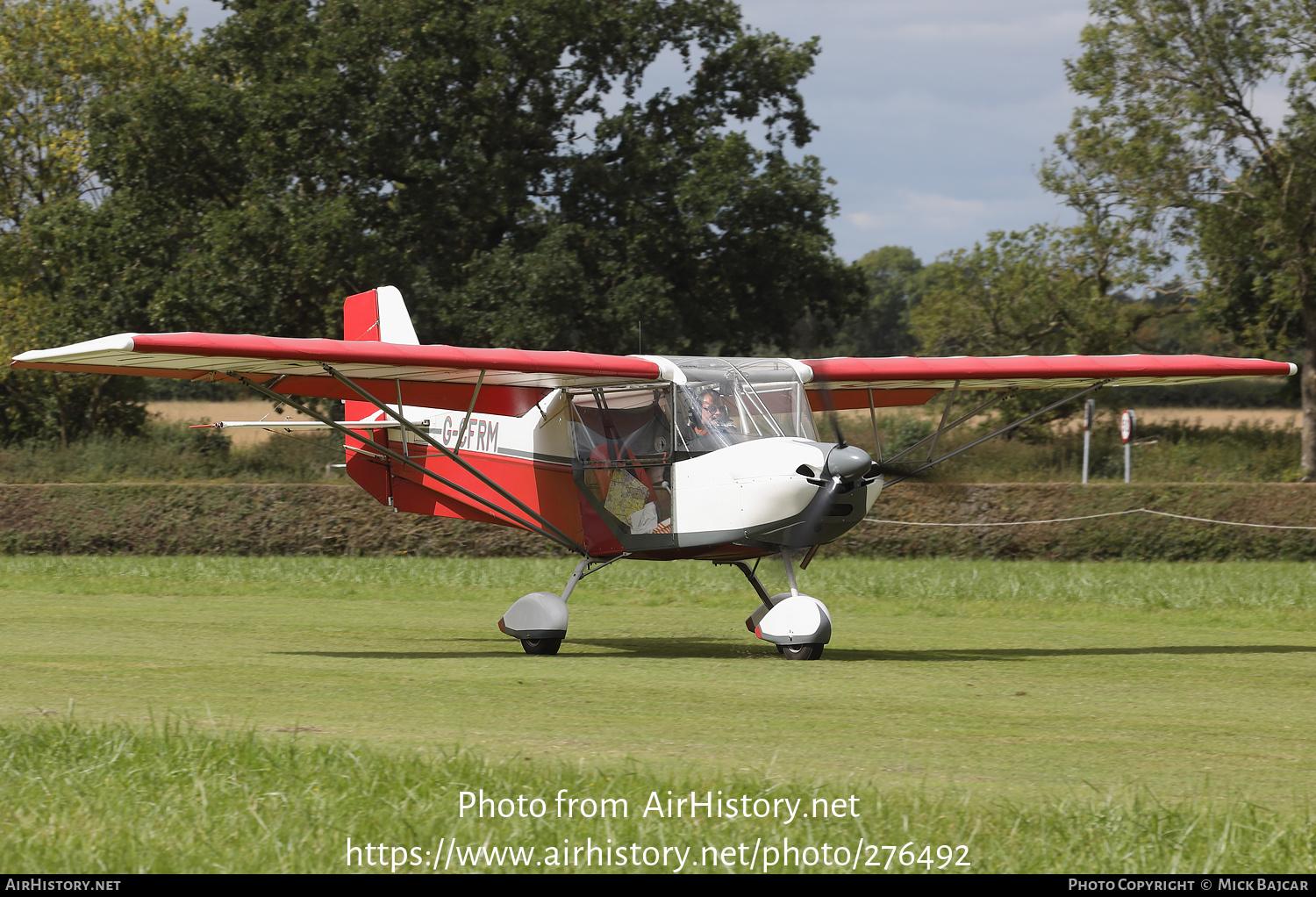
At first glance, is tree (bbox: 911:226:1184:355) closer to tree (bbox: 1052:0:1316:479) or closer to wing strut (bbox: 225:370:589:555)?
tree (bbox: 1052:0:1316:479)

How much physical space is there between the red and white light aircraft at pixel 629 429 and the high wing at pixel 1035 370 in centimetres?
2

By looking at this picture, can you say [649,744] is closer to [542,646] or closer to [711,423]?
[711,423]

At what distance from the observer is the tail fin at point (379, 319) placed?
15.3m

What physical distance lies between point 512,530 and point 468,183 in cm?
1338

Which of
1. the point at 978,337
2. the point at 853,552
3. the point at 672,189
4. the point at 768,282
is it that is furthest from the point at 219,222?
the point at 978,337

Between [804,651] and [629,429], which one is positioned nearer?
[804,651]

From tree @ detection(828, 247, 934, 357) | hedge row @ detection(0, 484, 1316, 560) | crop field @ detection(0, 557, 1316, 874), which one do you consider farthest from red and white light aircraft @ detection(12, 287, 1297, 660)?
tree @ detection(828, 247, 934, 357)

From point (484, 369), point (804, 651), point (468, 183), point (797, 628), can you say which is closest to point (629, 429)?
point (484, 369)

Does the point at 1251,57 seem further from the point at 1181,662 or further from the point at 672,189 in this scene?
the point at 1181,662

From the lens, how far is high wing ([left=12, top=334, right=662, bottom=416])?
9992 millimetres

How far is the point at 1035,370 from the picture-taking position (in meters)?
13.0

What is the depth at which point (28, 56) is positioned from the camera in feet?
125

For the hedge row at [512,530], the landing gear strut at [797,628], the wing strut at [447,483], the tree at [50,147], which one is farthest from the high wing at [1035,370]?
the tree at [50,147]

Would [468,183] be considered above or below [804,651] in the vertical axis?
above
